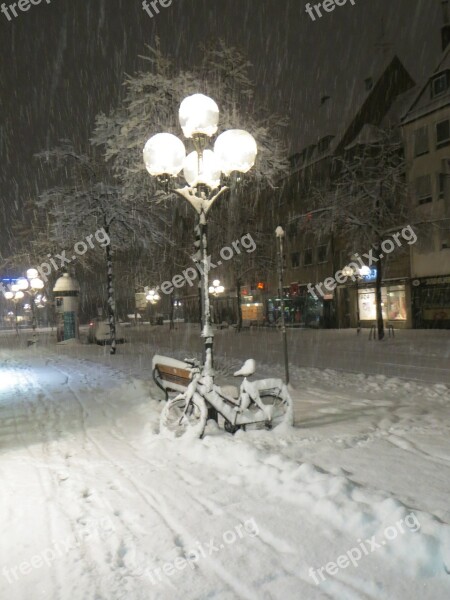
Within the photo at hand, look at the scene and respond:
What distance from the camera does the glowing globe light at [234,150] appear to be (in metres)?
8.02

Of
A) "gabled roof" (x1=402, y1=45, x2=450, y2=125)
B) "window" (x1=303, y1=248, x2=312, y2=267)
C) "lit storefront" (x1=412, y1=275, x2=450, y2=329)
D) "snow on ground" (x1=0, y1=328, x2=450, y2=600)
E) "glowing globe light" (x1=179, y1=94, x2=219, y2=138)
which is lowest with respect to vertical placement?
"snow on ground" (x1=0, y1=328, x2=450, y2=600)

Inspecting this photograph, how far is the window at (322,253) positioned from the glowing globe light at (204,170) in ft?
104

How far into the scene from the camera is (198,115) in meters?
8.08

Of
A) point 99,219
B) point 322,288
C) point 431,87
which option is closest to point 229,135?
point 99,219

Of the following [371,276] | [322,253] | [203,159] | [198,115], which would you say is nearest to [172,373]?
[203,159]

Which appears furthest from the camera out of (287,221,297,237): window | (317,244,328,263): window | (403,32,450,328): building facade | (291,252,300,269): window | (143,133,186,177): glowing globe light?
(291,252,300,269): window

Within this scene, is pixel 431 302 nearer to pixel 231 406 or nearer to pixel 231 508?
pixel 231 406

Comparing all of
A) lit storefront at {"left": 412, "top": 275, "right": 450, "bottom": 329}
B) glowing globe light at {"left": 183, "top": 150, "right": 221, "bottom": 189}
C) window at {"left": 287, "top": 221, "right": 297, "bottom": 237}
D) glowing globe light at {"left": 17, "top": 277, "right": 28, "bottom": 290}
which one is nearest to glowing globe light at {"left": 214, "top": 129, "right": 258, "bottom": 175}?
glowing globe light at {"left": 183, "top": 150, "right": 221, "bottom": 189}

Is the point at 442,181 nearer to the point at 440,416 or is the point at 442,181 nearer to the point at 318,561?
the point at 440,416

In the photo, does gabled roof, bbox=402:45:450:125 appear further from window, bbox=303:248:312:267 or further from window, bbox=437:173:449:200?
window, bbox=303:248:312:267

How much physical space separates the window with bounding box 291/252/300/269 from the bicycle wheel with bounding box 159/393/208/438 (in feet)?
116

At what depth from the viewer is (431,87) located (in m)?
30.2

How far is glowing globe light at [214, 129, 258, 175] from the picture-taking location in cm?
802

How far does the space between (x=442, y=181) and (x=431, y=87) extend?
18.4 feet
